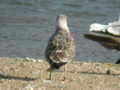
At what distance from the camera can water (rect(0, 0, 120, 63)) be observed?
34.6 ft

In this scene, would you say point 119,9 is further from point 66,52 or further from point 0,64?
point 66,52

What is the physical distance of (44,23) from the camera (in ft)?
44.9

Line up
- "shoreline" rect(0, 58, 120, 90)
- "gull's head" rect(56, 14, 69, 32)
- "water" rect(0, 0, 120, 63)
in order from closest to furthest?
"shoreline" rect(0, 58, 120, 90), "gull's head" rect(56, 14, 69, 32), "water" rect(0, 0, 120, 63)

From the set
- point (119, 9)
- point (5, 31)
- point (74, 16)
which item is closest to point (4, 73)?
point (5, 31)

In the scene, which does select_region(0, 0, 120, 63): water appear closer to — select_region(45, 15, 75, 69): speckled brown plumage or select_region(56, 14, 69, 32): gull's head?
select_region(56, 14, 69, 32): gull's head

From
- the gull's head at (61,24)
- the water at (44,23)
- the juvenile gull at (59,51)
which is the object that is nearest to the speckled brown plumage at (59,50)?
the juvenile gull at (59,51)

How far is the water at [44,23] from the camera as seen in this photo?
34.6 ft

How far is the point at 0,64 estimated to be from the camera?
26.4ft

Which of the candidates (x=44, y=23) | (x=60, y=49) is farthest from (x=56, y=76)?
(x=44, y=23)

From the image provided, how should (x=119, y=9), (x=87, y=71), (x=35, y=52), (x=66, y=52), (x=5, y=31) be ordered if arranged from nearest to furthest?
(x=66, y=52) → (x=87, y=71) → (x=35, y=52) → (x=5, y=31) → (x=119, y=9)

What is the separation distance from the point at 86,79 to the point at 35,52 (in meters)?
3.46

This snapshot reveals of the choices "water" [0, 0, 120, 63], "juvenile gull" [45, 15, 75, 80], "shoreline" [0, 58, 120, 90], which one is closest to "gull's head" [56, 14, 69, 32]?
"juvenile gull" [45, 15, 75, 80]

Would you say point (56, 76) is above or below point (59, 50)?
below

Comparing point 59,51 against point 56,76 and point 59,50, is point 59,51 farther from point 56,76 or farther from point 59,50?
point 56,76
